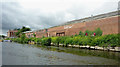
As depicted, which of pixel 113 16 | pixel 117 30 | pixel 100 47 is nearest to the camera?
pixel 100 47

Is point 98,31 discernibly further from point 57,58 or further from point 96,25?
point 57,58

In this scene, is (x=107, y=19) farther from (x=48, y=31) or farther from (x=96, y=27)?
(x=48, y=31)

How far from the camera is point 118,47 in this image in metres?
13.4

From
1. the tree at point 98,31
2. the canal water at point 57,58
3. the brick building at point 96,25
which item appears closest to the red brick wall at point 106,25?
the brick building at point 96,25

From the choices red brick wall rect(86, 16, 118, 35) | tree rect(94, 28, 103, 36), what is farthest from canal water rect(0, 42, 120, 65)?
tree rect(94, 28, 103, 36)

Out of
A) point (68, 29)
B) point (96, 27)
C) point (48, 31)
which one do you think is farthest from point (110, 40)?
point (48, 31)

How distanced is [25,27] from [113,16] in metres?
76.2

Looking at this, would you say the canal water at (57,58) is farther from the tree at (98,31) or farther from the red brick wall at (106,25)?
the tree at (98,31)

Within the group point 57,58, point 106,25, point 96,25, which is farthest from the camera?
point 96,25

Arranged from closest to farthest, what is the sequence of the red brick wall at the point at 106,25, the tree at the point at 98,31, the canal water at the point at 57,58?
the canal water at the point at 57,58, the red brick wall at the point at 106,25, the tree at the point at 98,31

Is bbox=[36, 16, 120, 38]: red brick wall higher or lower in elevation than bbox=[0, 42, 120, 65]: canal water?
higher

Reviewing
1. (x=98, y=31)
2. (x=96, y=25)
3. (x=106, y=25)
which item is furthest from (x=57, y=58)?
(x=96, y=25)

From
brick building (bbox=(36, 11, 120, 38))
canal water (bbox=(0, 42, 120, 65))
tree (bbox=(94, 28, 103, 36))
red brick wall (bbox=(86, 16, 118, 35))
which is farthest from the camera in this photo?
tree (bbox=(94, 28, 103, 36))

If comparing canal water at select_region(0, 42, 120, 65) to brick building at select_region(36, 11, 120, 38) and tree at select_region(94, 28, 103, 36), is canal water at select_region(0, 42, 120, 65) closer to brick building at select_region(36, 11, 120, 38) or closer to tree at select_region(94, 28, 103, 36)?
brick building at select_region(36, 11, 120, 38)
